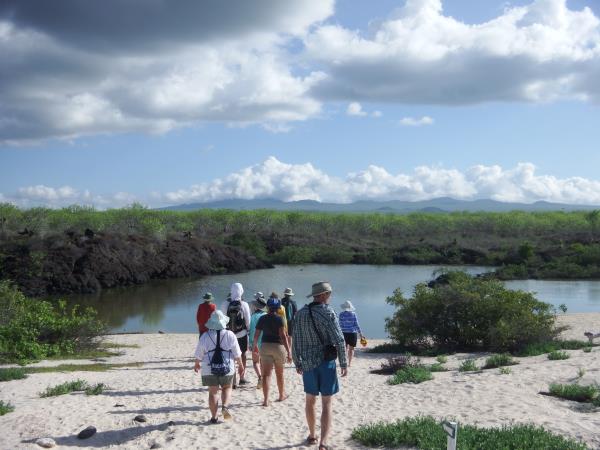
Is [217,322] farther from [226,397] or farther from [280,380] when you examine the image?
[280,380]

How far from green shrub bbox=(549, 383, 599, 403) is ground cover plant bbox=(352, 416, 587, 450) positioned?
2258 millimetres

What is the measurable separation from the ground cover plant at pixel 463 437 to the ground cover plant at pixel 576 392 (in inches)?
88.5

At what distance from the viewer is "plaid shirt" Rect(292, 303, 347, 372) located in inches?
265

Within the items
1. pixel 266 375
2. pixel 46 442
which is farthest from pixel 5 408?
pixel 266 375

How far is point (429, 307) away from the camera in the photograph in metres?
16.6

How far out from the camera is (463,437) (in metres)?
6.94

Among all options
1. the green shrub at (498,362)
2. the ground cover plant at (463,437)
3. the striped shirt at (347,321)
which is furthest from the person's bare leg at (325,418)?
the green shrub at (498,362)

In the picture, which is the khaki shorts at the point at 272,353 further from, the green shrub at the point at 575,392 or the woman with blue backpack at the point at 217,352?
the green shrub at the point at 575,392

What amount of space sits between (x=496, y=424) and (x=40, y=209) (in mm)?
79159

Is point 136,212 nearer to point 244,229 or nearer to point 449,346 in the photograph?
point 244,229

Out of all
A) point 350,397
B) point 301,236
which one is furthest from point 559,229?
point 350,397

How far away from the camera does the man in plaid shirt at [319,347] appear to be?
6.73 metres

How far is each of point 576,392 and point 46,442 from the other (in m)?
7.76

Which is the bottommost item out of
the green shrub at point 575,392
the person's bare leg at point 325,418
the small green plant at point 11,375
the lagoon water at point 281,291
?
the lagoon water at point 281,291
